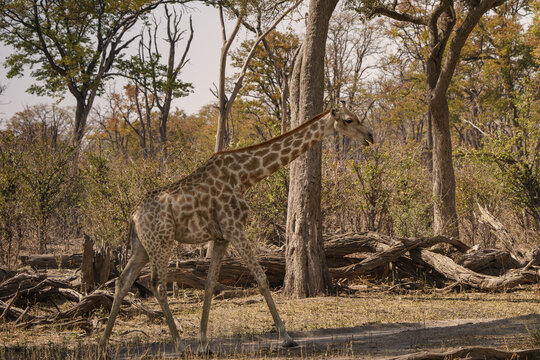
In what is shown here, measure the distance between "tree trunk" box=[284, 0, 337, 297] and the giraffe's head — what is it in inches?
147

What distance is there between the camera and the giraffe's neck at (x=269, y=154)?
7.47 metres

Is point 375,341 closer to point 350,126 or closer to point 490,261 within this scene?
point 350,126

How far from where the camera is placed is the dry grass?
755 cm

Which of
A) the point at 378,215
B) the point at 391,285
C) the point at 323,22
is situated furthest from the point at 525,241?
the point at 323,22

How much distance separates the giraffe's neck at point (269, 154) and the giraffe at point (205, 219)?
14 millimetres

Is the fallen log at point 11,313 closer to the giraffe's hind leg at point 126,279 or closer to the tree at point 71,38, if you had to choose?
the giraffe's hind leg at point 126,279

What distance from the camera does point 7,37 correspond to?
28.2 metres

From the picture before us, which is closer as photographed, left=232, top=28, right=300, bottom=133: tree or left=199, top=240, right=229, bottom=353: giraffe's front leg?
left=199, top=240, right=229, bottom=353: giraffe's front leg

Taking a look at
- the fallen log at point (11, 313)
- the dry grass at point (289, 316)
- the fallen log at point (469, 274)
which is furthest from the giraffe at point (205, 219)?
the fallen log at point (469, 274)

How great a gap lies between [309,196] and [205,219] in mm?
4479

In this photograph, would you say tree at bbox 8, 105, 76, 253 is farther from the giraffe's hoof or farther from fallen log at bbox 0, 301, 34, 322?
the giraffe's hoof

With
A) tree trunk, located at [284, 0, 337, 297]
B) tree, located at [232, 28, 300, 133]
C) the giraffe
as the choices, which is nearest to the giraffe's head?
the giraffe

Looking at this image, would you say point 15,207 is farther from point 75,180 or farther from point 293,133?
point 293,133

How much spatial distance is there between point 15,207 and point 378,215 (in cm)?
1150
